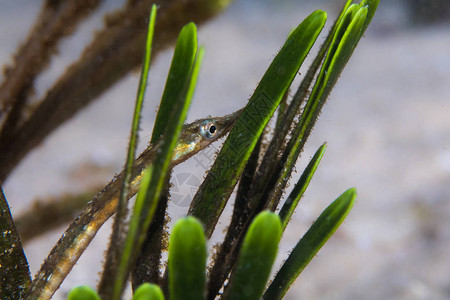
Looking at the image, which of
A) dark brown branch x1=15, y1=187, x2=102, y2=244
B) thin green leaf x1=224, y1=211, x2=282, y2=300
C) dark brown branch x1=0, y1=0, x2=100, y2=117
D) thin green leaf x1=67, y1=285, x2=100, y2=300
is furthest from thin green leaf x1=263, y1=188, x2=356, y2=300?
dark brown branch x1=0, y1=0, x2=100, y2=117

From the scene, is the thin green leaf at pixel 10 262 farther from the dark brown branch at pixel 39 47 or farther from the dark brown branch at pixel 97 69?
the dark brown branch at pixel 39 47

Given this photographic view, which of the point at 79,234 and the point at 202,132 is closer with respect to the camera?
the point at 79,234

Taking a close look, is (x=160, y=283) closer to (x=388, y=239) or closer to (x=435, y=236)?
(x=388, y=239)

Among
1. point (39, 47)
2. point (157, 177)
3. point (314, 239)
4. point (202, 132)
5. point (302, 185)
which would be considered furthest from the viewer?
point (39, 47)

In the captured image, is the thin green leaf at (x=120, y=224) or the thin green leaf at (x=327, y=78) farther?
the thin green leaf at (x=327, y=78)

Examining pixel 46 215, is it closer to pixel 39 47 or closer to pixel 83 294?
pixel 39 47

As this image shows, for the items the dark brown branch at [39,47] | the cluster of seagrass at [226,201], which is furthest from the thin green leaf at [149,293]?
the dark brown branch at [39,47]

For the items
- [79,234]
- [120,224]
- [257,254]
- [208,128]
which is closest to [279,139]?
[208,128]

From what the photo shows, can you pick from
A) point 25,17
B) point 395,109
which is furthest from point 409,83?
point 25,17
